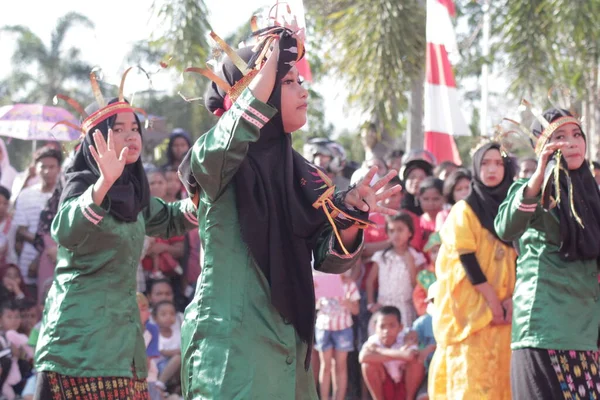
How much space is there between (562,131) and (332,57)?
6846 millimetres

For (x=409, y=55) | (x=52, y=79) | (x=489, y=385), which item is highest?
(x=52, y=79)

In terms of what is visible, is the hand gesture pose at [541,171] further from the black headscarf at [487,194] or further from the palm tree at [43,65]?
the palm tree at [43,65]

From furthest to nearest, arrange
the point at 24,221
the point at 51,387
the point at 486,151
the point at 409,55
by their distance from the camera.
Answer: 1. the point at 409,55
2. the point at 24,221
3. the point at 486,151
4. the point at 51,387

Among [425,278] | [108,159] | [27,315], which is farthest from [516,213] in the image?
[27,315]

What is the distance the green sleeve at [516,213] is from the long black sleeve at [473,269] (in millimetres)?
709

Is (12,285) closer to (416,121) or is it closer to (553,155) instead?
(553,155)

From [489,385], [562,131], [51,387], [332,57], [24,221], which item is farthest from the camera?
[332,57]

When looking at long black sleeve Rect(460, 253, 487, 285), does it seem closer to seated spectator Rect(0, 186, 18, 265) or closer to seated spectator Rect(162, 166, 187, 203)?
seated spectator Rect(162, 166, 187, 203)

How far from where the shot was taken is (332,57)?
1173 centimetres

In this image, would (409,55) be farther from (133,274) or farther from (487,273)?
(133,274)

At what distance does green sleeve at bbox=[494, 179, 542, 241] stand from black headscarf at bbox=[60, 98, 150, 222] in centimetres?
189

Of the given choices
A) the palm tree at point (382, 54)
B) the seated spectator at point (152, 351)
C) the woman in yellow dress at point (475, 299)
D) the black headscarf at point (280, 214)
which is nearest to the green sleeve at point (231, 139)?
the black headscarf at point (280, 214)

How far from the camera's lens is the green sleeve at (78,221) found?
4219mm

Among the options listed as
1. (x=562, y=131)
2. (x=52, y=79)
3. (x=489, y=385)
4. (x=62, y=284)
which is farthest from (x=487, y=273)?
(x=52, y=79)
